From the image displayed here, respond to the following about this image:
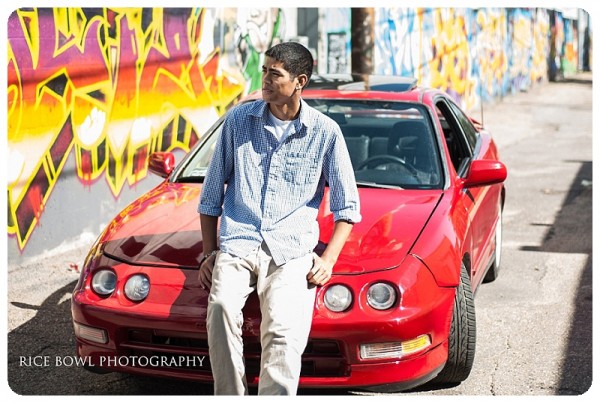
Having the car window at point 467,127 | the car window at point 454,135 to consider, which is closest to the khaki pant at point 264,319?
the car window at point 454,135

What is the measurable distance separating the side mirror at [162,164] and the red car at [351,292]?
98 mm

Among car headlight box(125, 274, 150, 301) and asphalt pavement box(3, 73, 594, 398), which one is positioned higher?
car headlight box(125, 274, 150, 301)

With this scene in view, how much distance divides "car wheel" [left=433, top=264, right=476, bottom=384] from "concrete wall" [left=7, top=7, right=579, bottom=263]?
3.78 m

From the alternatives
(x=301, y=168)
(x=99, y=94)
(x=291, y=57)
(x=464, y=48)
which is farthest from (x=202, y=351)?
(x=464, y=48)

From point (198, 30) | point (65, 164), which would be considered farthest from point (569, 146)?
point (65, 164)

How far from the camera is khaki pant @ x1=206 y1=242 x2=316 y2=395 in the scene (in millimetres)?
3904

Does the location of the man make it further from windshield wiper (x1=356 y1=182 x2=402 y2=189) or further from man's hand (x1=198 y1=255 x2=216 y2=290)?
windshield wiper (x1=356 y1=182 x2=402 y2=189)

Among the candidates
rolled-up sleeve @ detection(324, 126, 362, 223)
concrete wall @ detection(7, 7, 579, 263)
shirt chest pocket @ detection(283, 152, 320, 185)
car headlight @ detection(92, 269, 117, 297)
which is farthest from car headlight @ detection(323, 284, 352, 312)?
concrete wall @ detection(7, 7, 579, 263)

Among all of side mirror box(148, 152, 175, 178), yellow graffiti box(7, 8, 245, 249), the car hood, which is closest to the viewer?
the car hood

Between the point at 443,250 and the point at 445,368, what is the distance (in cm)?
57

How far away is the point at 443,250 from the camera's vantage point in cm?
459

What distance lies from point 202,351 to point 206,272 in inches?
13.4

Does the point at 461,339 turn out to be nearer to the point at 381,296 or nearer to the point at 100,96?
the point at 381,296

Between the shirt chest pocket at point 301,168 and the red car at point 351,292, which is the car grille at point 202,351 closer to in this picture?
the red car at point 351,292
